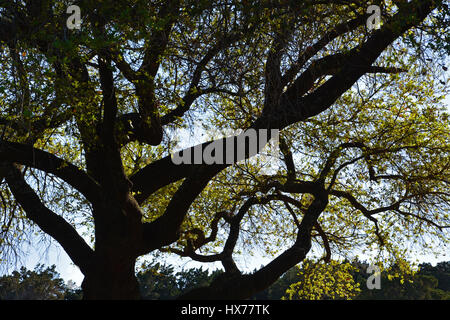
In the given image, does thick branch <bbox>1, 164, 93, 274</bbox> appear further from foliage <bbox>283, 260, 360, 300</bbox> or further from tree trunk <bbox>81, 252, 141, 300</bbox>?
foliage <bbox>283, 260, 360, 300</bbox>

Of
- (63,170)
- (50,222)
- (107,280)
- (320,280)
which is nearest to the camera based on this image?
(107,280)

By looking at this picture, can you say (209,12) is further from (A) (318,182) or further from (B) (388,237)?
(B) (388,237)

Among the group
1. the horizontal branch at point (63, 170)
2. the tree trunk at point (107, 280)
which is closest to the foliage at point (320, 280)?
the tree trunk at point (107, 280)

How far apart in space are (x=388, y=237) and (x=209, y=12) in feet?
29.8

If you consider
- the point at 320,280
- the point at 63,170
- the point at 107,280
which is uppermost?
the point at 63,170

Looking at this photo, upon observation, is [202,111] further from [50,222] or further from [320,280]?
[320,280]

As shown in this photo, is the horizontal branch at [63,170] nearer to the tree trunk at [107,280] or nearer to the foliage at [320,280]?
the tree trunk at [107,280]

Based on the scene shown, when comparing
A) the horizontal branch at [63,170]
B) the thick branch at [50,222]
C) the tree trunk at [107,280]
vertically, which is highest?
the horizontal branch at [63,170]

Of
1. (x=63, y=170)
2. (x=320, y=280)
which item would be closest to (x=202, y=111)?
(x=63, y=170)

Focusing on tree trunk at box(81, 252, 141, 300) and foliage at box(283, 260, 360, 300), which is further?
foliage at box(283, 260, 360, 300)

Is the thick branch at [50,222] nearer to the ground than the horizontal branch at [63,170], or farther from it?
nearer to the ground

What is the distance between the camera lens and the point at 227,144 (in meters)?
8.20

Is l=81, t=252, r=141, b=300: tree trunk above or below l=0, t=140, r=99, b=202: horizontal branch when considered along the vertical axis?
below

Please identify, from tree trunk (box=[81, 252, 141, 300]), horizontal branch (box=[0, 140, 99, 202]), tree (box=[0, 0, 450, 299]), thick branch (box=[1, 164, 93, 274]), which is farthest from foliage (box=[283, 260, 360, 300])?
horizontal branch (box=[0, 140, 99, 202])
